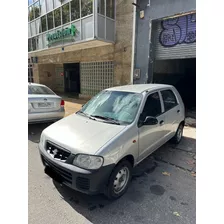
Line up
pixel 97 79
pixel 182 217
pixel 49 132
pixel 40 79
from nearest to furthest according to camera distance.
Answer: pixel 182 217 → pixel 49 132 → pixel 97 79 → pixel 40 79

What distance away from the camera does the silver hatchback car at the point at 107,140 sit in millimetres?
2299

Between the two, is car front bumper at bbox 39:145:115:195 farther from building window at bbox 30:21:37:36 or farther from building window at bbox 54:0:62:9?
building window at bbox 30:21:37:36

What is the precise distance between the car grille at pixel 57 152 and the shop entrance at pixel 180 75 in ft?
24.4

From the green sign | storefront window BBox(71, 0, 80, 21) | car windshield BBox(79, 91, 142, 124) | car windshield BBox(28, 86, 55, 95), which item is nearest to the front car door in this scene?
car windshield BBox(79, 91, 142, 124)

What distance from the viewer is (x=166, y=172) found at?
3422 mm

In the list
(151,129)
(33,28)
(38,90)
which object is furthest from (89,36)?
(151,129)

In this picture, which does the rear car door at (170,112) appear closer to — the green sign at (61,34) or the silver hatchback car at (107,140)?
the silver hatchback car at (107,140)

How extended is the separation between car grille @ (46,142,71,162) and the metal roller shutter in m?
7.05

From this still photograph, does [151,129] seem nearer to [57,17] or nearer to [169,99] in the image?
[169,99]

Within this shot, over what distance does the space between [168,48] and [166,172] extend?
21.2ft

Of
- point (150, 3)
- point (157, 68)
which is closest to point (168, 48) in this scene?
point (157, 68)

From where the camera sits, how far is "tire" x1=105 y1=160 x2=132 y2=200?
2.43m

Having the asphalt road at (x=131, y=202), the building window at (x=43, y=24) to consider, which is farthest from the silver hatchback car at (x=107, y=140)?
the building window at (x=43, y=24)

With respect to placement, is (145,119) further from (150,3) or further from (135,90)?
(150,3)
